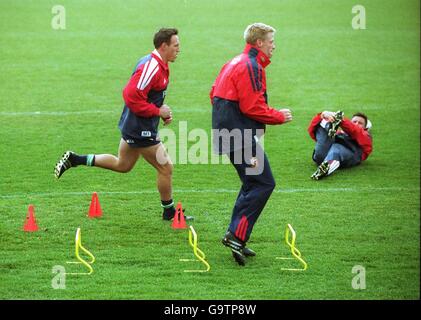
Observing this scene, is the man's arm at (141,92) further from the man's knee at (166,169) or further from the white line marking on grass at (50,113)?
the white line marking on grass at (50,113)

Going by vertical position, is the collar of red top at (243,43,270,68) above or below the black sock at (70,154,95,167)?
above

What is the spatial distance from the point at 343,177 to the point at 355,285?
459cm

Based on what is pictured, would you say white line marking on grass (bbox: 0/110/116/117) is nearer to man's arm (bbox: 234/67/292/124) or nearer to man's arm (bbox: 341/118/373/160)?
man's arm (bbox: 341/118/373/160)

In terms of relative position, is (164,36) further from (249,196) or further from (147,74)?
(249,196)

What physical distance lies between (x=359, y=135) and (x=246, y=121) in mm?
4534

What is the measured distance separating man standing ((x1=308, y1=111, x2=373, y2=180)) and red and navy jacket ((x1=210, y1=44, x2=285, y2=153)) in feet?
13.1

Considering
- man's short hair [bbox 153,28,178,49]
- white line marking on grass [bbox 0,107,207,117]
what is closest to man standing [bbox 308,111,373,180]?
man's short hair [bbox 153,28,178,49]

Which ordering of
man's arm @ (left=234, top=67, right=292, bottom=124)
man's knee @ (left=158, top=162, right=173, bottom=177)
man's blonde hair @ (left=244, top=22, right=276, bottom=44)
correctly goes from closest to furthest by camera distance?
man's arm @ (left=234, top=67, right=292, bottom=124) < man's blonde hair @ (left=244, top=22, right=276, bottom=44) < man's knee @ (left=158, top=162, right=173, bottom=177)

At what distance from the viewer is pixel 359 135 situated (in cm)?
1359

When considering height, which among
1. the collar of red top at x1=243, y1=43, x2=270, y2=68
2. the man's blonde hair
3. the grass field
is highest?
the man's blonde hair

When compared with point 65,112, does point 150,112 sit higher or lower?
higher

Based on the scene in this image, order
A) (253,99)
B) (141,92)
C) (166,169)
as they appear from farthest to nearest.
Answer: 1. (166,169)
2. (141,92)
3. (253,99)

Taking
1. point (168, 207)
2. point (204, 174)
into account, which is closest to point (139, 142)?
point (168, 207)

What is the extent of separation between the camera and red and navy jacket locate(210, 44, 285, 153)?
923cm
